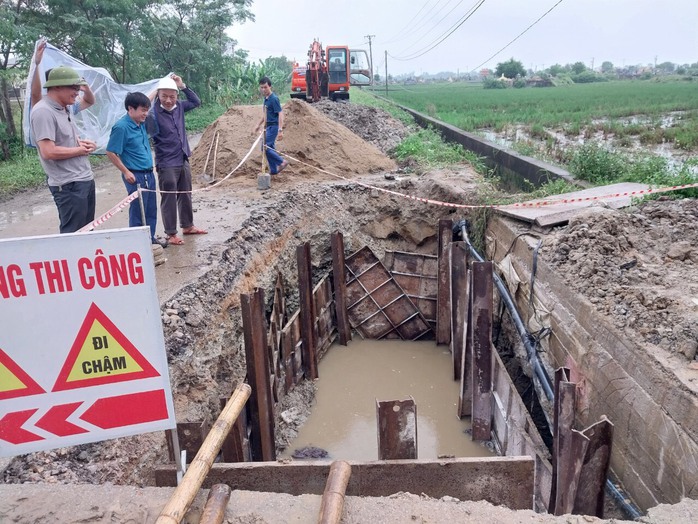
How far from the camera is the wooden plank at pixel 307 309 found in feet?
21.9

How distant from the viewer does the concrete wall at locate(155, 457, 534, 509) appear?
2938 millimetres

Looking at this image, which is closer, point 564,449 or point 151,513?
point 151,513

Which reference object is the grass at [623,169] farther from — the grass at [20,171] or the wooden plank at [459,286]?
the grass at [20,171]

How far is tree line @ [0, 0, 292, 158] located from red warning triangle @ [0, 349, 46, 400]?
1310 centimetres

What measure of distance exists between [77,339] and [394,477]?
175 cm

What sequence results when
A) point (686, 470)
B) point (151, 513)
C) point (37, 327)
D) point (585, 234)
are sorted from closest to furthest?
point (37, 327)
point (151, 513)
point (686, 470)
point (585, 234)

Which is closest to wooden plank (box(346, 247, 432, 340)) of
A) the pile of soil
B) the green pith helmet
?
the pile of soil

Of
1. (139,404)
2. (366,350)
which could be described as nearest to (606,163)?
(366,350)

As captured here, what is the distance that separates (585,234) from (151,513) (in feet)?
16.5

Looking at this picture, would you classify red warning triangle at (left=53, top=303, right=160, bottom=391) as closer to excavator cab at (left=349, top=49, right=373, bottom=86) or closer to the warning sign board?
the warning sign board

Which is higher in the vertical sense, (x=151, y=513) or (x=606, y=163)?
(x=606, y=163)

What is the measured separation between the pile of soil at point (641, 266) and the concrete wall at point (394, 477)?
1723mm

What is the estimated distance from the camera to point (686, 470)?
3340mm

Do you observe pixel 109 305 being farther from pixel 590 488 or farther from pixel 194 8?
pixel 194 8
